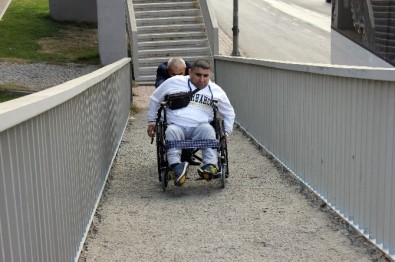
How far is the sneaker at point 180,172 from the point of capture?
733 cm

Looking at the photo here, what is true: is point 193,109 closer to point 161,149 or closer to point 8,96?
point 161,149

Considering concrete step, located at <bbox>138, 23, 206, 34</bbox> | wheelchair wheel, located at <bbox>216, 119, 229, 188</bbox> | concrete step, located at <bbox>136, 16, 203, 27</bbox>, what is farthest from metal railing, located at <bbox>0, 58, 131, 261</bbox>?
concrete step, located at <bbox>136, 16, 203, 27</bbox>

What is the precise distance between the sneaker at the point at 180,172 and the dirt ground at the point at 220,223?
0.20 meters

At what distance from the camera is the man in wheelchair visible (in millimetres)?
7902

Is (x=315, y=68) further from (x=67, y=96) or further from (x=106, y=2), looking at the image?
(x=106, y=2)

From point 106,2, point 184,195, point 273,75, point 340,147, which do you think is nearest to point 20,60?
point 106,2

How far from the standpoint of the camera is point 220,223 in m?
6.38

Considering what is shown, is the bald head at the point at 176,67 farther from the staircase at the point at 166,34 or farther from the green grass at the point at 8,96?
the staircase at the point at 166,34

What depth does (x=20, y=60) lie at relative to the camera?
22.9 meters

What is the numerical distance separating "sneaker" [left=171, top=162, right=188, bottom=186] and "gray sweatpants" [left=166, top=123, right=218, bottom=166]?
0.14 m

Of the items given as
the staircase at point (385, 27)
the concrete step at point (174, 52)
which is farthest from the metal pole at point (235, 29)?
the staircase at point (385, 27)

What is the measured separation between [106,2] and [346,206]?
17.4 meters

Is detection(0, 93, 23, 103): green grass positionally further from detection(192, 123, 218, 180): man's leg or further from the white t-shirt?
detection(192, 123, 218, 180): man's leg

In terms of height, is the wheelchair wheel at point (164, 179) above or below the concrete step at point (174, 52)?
above
